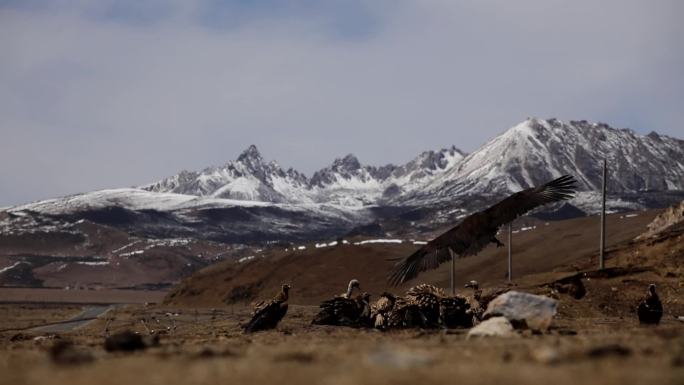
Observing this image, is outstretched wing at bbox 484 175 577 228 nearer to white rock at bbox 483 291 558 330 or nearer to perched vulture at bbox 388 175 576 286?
perched vulture at bbox 388 175 576 286

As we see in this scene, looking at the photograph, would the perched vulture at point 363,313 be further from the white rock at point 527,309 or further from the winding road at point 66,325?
the winding road at point 66,325

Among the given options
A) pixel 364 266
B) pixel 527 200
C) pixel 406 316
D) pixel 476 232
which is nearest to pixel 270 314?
pixel 406 316

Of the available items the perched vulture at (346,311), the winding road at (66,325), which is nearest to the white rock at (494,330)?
the perched vulture at (346,311)

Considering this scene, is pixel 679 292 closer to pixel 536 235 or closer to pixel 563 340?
pixel 563 340

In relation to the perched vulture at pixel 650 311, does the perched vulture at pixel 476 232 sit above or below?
above

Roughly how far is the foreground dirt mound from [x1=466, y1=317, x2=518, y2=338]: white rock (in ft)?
248

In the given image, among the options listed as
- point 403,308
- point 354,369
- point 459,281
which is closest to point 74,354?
point 354,369

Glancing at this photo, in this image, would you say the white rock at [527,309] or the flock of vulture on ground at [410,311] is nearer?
the white rock at [527,309]

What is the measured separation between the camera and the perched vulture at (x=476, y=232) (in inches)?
681

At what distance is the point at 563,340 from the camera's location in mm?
14078

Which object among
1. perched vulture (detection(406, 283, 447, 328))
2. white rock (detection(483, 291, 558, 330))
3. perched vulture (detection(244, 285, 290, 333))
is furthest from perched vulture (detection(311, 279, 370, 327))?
white rock (detection(483, 291, 558, 330))

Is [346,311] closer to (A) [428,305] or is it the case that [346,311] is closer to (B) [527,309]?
(A) [428,305]

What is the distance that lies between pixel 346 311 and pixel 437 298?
255 centimetres

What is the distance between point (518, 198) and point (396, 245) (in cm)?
11365
